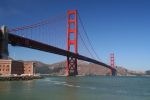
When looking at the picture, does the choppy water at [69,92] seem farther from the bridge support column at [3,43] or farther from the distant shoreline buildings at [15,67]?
the distant shoreline buildings at [15,67]

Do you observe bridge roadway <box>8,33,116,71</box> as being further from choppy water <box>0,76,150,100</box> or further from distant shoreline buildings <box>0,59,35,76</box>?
choppy water <box>0,76,150,100</box>

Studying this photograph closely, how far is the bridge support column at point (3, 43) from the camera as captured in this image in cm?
4478

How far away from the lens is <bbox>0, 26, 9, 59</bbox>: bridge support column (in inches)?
1763

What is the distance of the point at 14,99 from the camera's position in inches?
907

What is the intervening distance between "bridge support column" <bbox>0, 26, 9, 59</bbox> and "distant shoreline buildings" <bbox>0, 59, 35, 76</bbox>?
76.2ft

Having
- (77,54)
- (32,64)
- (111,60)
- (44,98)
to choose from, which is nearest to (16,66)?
(32,64)

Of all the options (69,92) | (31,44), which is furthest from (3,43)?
(69,92)

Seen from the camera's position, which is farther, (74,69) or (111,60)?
(111,60)

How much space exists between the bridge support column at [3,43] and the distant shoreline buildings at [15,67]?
23229 mm

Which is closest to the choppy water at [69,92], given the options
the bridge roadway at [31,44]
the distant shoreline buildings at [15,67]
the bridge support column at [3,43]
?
the bridge support column at [3,43]

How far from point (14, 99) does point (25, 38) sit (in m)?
33.2

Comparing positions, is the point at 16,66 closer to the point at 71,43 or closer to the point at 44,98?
the point at 71,43

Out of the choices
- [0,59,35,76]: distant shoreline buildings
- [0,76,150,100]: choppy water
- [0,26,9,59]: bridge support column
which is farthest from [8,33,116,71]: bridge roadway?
[0,76,150,100]: choppy water

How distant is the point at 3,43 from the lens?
45531 millimetres
